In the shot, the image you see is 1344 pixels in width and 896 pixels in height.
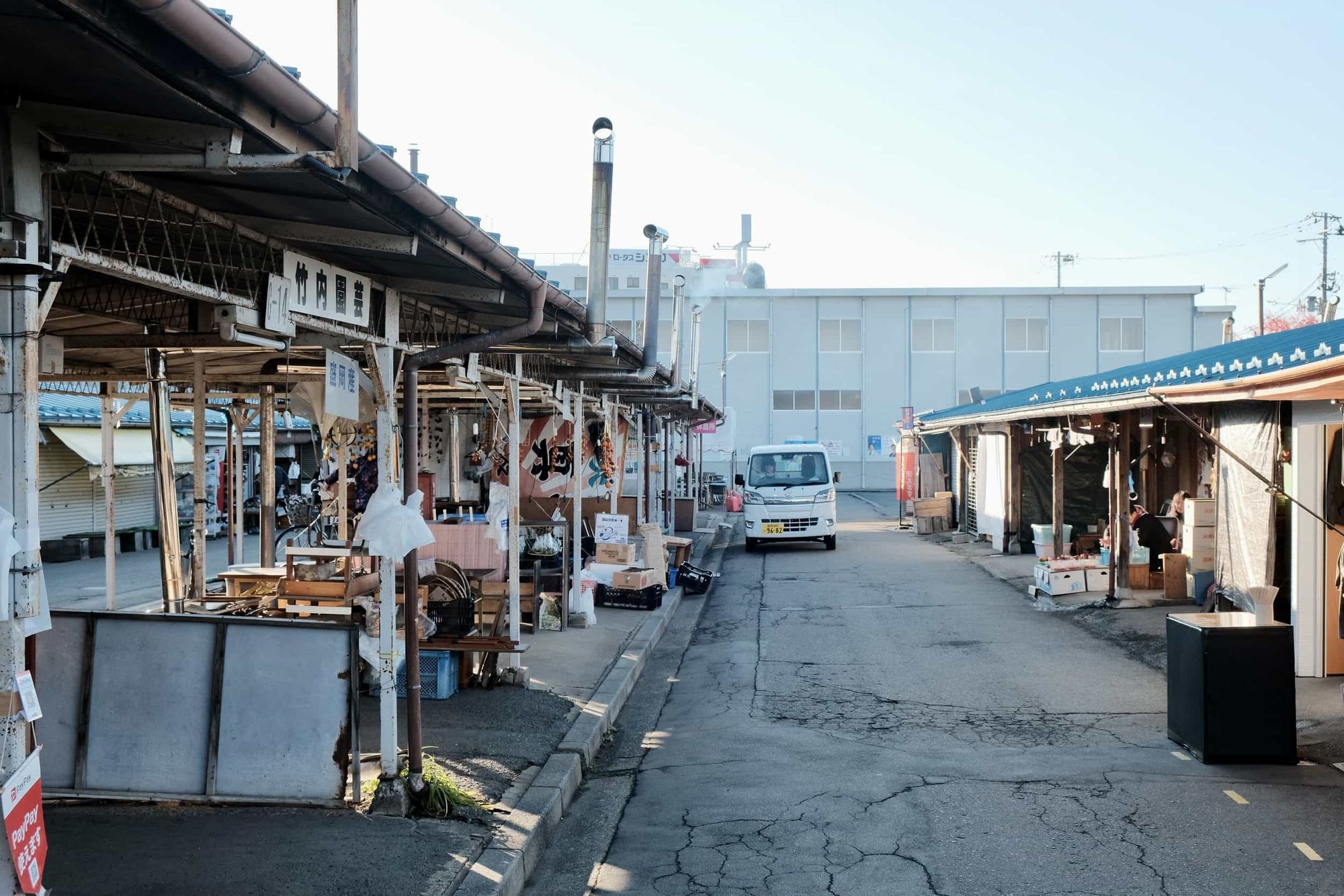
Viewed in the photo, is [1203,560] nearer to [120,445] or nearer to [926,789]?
[926,789]

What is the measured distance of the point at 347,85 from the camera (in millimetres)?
3900

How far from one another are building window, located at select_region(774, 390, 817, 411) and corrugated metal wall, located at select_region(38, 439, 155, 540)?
→ 102ft

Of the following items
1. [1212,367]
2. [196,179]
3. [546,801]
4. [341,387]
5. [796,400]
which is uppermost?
[796,400]

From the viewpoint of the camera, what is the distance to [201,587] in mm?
10281

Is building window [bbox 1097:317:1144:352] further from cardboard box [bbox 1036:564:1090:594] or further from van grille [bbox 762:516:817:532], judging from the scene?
cardboard box [bbox 1036:564:1090:594]

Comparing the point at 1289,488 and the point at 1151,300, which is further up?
the point at 1151,300

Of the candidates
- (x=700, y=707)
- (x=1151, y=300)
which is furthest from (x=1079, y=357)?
(x=700, y=707)

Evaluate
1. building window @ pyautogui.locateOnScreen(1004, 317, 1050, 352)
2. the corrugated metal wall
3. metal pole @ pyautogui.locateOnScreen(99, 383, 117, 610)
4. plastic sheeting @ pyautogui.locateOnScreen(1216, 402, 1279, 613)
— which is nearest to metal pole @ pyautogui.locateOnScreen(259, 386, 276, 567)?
metal pole @ pyautogui.locateOnScreen(99, 383, 117, 610)

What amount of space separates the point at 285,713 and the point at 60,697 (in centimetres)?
117

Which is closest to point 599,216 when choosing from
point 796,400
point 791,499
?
point 791,499

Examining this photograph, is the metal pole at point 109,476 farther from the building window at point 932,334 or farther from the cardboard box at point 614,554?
the building window at point 932,334

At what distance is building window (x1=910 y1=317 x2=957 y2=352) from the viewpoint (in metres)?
50.1

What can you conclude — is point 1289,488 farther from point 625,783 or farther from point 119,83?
point 119,83

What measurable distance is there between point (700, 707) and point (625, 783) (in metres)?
2.26
